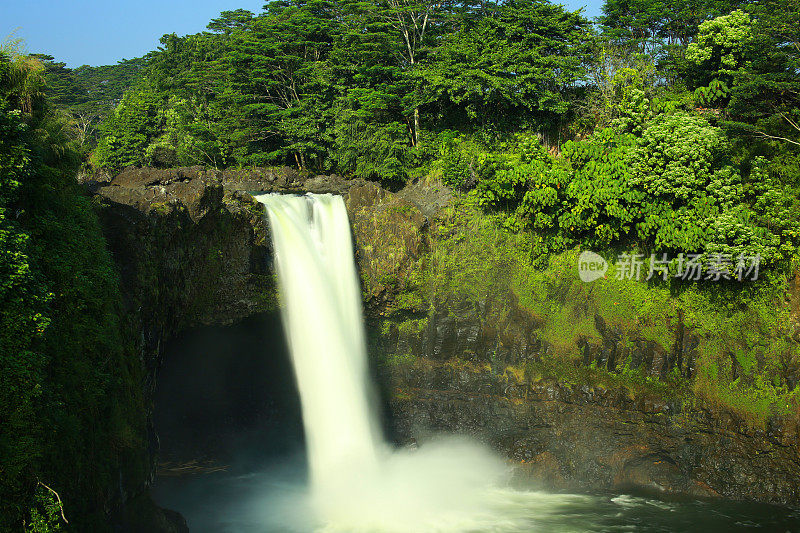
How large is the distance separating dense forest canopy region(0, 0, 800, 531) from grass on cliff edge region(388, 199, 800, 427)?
0.22 m

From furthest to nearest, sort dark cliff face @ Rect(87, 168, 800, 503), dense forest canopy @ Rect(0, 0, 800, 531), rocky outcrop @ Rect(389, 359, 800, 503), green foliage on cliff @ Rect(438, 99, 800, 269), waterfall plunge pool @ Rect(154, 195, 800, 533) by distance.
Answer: green foliage on cliff @ Rect(438, 99, 800, 269) < rocky outcrop @ Rect(389, 359, 800, 503) < waterfall plunge pool @ Rect(154, 195, 800, 533) < dark cliff face @ Rect(87, 168, 800, 503) < dense forest canopy @ Rect(0, 0, 800, 531)

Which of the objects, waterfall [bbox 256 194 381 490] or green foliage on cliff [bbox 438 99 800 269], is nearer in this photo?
green foliage on cliff [bbox 438 99 800 269]

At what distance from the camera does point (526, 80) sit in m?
19.0

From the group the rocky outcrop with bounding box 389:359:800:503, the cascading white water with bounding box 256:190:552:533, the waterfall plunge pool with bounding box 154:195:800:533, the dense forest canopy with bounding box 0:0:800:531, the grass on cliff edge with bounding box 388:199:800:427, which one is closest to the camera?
the dense forest canopy with bounding box 0:0:800:531

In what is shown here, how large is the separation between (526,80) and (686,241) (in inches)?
305

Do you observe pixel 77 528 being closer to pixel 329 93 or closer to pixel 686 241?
pixel 686 241

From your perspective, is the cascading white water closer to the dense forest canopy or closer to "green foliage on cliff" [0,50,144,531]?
the dense forest canopy

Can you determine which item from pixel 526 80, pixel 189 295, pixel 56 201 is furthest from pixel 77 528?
pixel 526 80

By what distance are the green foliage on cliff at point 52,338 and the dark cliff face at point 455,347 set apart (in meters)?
1.81

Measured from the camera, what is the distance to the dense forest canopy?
806 cm

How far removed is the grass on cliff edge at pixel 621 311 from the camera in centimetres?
1438

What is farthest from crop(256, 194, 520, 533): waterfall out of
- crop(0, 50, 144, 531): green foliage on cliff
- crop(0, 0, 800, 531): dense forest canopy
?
crop(0, 50, 144, 531): green foliage on cliff

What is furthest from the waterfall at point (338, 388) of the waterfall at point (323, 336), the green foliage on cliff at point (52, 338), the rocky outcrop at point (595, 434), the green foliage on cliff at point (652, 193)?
the green foliage on cliff at point (52, 338)

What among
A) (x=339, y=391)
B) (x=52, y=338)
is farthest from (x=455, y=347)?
(x=52, y=338)
